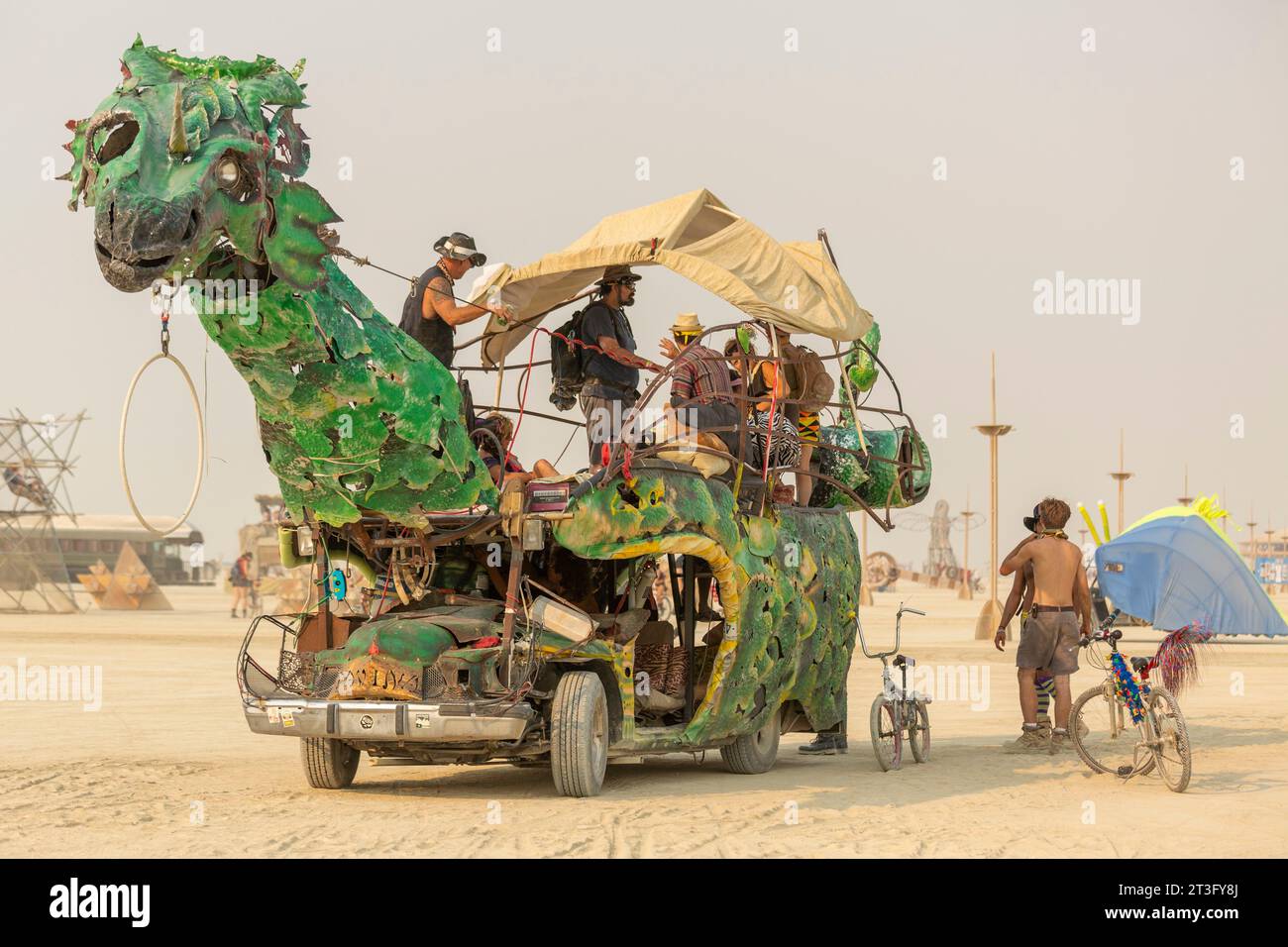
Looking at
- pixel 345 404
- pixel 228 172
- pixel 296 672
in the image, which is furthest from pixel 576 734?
pixel 228 172

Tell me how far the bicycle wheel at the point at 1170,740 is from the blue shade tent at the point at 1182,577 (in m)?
19.7

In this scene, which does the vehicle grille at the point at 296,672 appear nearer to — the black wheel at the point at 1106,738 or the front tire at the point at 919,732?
the front tire at the point at 919,732

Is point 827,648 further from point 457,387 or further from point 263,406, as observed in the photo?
point 263,406

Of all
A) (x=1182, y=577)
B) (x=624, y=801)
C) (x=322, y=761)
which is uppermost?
(x=1182, y=577)

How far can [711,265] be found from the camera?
13719mm

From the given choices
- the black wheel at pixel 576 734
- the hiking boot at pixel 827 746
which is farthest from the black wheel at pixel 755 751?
the black wheel at pixel 576 734

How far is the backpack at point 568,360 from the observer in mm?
14594

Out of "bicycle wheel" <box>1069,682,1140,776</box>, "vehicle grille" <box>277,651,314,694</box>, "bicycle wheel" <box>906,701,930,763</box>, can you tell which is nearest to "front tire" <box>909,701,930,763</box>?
"bicycle wheel" <box>906,701,930,763</box>

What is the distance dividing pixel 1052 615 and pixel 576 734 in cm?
571

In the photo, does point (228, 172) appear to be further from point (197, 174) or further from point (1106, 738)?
point (1106, 738)

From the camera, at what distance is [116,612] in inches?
2157

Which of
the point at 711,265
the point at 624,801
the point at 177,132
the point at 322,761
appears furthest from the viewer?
the point at 711,265

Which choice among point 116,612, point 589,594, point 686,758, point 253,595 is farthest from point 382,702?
point 116,612

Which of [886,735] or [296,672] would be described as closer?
[296,672]
